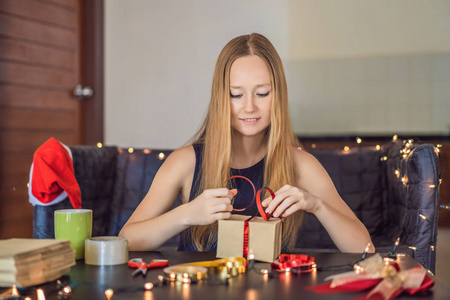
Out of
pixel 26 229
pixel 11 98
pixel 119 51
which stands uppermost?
pixel 119 51

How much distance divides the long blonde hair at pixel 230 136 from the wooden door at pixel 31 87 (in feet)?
6.37

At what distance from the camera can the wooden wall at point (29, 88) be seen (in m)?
3.27

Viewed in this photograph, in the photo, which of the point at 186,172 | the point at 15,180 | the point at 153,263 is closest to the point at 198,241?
the point at 186,172

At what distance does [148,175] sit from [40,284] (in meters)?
1.44

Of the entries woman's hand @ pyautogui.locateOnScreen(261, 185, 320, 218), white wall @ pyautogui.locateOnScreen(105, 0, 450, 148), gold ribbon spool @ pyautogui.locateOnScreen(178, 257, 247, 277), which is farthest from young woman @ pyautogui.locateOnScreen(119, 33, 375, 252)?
white wall @ pyautogui.locateOnScreen(105, 0, 450, 148)

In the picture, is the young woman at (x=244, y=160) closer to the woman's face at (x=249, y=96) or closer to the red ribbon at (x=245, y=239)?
the woman's face at (x=249, y=96)

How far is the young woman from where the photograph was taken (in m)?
1.46

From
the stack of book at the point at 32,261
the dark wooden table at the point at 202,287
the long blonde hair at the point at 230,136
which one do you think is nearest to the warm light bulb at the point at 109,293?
the dark wooden table at the point at 202,287

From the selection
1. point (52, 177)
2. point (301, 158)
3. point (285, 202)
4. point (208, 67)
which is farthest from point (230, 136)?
point (208, 67)

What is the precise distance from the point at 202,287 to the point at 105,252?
257mm

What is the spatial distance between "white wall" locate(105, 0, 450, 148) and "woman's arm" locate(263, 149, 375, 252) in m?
2.58

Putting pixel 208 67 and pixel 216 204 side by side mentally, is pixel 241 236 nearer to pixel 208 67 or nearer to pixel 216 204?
pixel 216 204

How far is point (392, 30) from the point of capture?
440 centimetres

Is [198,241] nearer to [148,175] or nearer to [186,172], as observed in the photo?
[186,172]
